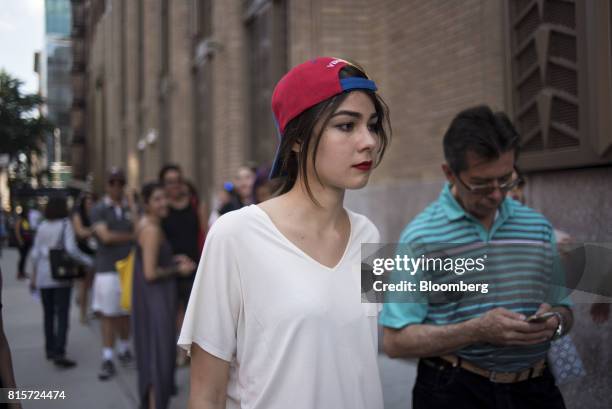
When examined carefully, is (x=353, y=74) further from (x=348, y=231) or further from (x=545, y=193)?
(x=545, y=193)

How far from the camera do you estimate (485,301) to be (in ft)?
7.41

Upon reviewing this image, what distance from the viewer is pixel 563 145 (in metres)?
4.27

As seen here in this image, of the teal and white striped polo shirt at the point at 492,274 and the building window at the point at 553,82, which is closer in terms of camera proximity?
the teal and white striped polo shirt at the point at 492,274

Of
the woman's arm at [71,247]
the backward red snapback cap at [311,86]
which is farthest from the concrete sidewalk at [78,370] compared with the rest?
the backward red snapback cap at [311,86]

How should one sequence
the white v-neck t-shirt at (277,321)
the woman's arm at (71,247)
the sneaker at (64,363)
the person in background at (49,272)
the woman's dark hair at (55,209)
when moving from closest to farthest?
the white v-neck t-shirt at (277,321)
the sneaker at (64,363)
the person in background at (49,272)
the woman's arm at (71,247)
the woman's dark hair at (55,209)

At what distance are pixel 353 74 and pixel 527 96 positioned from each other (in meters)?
3.24

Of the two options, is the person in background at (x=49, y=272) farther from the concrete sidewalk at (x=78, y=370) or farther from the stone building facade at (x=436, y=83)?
the stone building facade at (x=436, y=83)

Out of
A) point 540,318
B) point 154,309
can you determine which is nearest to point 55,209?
point 154,309

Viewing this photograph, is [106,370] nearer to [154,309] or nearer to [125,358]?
[125,358]

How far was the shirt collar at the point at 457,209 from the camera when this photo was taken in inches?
98.1

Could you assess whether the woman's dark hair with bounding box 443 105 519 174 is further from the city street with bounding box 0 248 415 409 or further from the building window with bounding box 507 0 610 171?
the city street with bounding box 0 248 415 409

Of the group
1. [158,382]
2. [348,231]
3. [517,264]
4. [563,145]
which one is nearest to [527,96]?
[563,145]

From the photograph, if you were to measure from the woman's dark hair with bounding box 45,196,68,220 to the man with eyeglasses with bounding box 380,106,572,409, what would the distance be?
600 centimetres

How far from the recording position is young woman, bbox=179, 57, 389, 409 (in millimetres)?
Result: 1710
